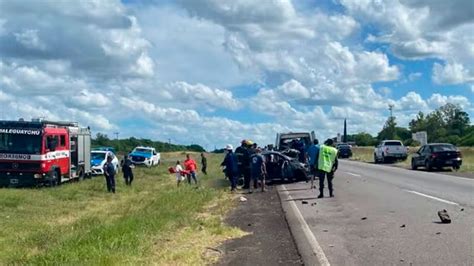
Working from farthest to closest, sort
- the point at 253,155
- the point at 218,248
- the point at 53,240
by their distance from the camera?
the point at 253,155 → the point at 53,240 → the point at 218,248

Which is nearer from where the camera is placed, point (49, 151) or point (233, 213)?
point (233, 213)

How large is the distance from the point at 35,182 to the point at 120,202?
19.0 ft

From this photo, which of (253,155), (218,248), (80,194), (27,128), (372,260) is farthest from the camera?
(27,128)

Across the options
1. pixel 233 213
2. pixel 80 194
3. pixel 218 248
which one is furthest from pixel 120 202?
pixel 218 248

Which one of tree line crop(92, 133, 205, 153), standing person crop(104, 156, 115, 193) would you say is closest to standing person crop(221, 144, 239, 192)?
standing person crop(104, 156, 115, 193)

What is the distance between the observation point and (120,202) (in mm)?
23719

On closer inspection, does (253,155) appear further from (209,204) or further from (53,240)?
(53,240)

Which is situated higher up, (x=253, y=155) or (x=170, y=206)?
(x=253, y=155)

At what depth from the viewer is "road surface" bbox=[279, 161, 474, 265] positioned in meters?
9.19

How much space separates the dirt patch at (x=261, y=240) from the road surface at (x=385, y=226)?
0.27 m

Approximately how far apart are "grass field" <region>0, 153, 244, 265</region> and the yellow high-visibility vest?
291 cm

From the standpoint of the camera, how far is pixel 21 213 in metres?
18.6

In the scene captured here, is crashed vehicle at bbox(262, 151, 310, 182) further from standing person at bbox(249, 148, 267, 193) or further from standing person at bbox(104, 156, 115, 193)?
standing person at bbox(104, 156, 115, 193)

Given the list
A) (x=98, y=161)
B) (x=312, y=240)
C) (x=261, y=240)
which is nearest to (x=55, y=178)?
(x=98, y=161)
